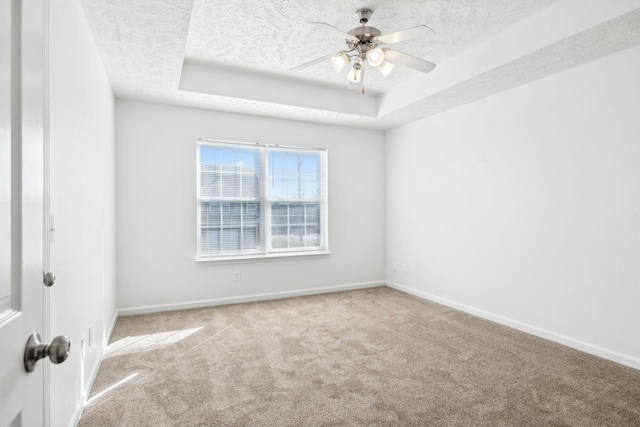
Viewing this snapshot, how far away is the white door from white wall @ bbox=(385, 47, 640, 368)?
3.55m

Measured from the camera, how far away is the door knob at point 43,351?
0.73 metres

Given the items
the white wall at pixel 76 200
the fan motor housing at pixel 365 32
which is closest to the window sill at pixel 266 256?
the white wall at pixel 76 200

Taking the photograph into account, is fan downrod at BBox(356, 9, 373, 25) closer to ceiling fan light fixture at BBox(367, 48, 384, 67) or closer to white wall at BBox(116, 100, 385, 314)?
ceiling fan light fixture at BBox(367, 48, 384, 67)

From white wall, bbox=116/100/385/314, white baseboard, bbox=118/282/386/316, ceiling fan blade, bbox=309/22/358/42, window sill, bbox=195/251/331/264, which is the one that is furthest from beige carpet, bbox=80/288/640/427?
ceiling fan blade, bbox=309/22/358/42

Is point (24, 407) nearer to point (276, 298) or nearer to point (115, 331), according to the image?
point (115, 331)

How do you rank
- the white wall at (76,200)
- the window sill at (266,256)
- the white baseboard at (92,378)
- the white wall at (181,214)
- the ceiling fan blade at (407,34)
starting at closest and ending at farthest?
the white wall at (76,200) < the white baseboard at (92,378) < the ceiling fan blade at (407,34) < the white wall at (181,214) < the window sill at (266,256)

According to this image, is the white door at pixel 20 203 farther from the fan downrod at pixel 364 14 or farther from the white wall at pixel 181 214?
the white wall at pixel 181 214

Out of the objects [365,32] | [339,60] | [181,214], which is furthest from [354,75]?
[181,214]

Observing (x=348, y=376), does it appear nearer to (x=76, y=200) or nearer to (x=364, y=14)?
(x=76, y=200)

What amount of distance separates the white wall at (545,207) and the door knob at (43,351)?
3.50 metres

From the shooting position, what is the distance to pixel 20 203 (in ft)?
2.30

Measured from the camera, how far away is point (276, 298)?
4.54 m

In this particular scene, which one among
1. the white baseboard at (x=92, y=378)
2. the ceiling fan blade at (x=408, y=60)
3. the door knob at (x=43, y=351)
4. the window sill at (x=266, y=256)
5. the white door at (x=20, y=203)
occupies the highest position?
the ceiling fan blade at (x=408, y=60)

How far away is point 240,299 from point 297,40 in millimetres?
3056
